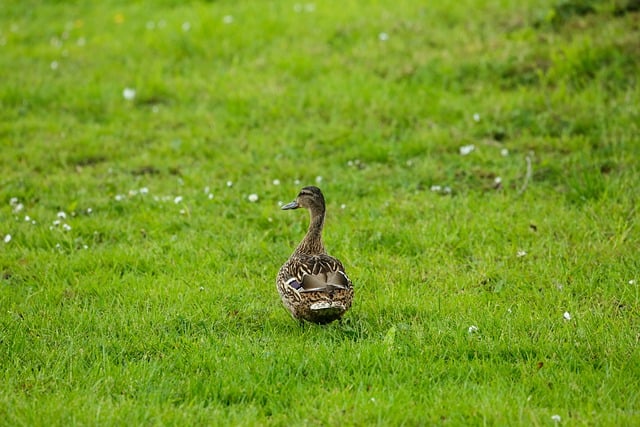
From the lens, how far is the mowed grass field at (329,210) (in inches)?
210

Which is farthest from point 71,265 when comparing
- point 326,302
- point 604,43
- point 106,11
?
point 106,11

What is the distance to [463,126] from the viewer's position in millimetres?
10398

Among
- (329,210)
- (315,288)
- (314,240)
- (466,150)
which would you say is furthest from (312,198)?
(466,150)

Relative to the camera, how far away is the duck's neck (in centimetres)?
681

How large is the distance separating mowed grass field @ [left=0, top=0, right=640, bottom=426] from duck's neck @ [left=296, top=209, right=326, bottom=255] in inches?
19.8

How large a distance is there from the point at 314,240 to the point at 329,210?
1.91 metres

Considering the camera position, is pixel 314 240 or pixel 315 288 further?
pixel 314 240

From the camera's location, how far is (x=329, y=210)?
8750 millimetres

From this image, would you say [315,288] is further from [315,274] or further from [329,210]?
[329,210]

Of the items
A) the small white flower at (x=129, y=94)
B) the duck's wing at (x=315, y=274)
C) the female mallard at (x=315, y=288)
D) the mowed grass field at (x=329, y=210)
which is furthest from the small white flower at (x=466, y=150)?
the small white flower at (x=129, y=94)

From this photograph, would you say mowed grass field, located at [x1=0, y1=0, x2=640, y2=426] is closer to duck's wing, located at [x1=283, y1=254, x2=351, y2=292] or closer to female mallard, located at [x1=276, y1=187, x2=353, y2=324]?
female mallard, located at [x1=276, y1=187, x2=353, y2=324]

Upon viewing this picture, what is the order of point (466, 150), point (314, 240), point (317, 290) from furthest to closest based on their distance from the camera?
point (466, 150)
point (314, 240)
point (317, 290)

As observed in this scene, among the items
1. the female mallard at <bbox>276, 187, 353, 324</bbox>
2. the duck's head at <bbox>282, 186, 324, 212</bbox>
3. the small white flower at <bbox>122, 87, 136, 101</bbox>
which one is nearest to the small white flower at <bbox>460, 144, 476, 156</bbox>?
the duck's head at <bbox>282, 186, 324, 212</bbox>

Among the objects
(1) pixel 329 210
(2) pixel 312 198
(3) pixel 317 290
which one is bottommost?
(1) pixel 329 210
